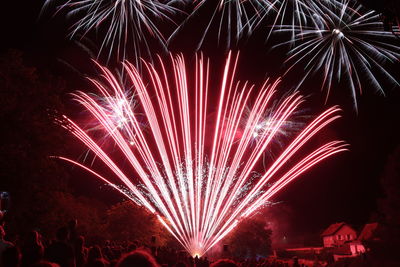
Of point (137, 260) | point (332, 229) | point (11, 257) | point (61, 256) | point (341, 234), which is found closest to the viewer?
point (137, 260)

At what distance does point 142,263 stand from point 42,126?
2012 cm

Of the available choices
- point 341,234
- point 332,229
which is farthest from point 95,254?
point 332,229

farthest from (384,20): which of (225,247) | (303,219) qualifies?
(303,219)

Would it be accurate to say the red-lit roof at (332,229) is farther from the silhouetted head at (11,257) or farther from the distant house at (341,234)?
the silhouetted head at (11,257)

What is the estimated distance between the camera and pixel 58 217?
885 inches

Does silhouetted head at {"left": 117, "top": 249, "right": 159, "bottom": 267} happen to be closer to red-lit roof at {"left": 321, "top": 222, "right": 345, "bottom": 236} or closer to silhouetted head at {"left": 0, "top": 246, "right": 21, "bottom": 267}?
silhouetted head at {"left": 0, "top": 246, "right": 21, "bottom": 267}

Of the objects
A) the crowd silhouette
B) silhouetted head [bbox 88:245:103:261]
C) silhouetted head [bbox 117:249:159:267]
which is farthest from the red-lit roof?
silhouetted head [bbox 117:249:159:267]

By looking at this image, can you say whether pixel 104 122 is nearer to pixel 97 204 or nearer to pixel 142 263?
pixel 142 263

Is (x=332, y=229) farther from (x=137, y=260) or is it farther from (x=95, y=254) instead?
(x=137, y=260)

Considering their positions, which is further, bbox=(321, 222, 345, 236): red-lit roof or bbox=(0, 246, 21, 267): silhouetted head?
bbox=(321, 222, 345, 236): red-lit roof

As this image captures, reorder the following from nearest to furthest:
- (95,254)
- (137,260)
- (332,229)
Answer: (137,260) → (95,254) → (332,229)

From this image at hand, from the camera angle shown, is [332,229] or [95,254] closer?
[95,254]

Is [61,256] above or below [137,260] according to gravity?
above

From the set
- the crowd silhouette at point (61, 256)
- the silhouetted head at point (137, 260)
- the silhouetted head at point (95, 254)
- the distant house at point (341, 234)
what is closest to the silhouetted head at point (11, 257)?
the crowd silhouette at point (61, 256)
